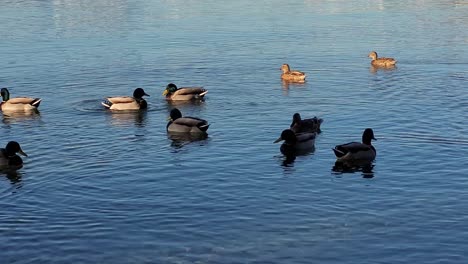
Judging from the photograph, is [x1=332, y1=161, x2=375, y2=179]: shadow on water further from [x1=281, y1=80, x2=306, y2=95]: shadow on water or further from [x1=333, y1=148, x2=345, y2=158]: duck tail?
[x1=281, y1=80, x2=306, y2=95]: shadow on water

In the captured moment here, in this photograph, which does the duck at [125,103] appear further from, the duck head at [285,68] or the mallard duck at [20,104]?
the duck head at [285,68]

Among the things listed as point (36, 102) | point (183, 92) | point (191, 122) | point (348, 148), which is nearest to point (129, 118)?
point (183, 92)

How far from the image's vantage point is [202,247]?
18047 millimetres

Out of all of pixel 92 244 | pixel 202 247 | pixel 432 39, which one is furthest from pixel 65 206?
pixel 432 39

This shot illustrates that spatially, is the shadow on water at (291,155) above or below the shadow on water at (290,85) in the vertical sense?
below

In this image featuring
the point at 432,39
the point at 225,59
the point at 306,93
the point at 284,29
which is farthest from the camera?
the point at 284,29

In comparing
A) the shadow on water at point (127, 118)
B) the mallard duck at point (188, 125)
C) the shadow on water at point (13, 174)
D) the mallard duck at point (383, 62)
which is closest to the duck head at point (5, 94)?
the shadow on water at point (127, 118)

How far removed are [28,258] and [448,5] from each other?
4814 cm

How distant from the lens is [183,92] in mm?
33250

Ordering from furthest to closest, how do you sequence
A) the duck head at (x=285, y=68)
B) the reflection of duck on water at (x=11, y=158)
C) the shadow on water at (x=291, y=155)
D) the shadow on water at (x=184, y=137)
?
the duck head at (x=285, y=68), the shadow on water at (x=184, y=137), the shadow on water at (x=291, y=155), the reflection of duck on water at (x=11, y=158)

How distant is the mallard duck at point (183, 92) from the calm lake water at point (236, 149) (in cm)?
39

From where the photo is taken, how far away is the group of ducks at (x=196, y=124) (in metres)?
24.7

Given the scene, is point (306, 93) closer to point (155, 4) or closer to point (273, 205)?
point (273, 205)

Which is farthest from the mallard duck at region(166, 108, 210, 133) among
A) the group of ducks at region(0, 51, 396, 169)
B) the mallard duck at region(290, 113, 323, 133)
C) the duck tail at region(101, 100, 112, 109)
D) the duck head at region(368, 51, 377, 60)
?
the duck head at region(368, 51, 377, 60)
